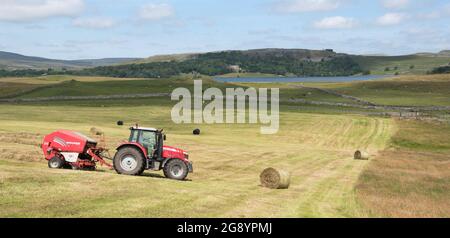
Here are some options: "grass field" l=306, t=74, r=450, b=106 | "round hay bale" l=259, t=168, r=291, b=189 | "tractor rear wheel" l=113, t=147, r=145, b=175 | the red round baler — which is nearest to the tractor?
"tractor rear wheel" l=113, t=147, r=145, b=175

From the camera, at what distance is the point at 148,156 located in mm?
24984

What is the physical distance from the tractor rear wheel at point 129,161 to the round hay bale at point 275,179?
5598mm

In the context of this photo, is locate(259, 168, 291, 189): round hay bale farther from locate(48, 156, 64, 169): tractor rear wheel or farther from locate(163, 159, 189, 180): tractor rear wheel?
locate(48, 156, 64, 169): tractor rear wheel

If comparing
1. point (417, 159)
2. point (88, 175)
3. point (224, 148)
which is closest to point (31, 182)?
point (88, 175)

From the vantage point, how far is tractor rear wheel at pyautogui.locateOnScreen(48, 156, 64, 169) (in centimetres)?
2525

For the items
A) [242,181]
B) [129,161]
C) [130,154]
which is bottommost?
[242,181]

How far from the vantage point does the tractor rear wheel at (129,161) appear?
80.7 feet

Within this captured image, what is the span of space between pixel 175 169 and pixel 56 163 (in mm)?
5411

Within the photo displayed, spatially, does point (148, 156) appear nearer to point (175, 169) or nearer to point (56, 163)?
point (175, 169)

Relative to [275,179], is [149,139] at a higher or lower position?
higher

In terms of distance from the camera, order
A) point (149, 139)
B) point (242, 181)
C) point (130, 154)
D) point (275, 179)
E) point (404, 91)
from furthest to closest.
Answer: point (404, 91) → point (242, 181) → point (275, 179) → point (149, 139) → point (130, 154)

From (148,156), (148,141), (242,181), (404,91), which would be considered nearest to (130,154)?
(148,156)

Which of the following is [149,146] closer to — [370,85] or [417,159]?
[417,159]
